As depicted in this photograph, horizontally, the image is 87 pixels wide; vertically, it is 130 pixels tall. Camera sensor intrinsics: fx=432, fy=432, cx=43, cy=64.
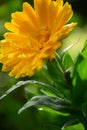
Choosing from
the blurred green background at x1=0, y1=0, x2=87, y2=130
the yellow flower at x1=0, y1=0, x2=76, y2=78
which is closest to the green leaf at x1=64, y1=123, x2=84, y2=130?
the blurred green background at x1=0, y1=0, x2=87, y2=130

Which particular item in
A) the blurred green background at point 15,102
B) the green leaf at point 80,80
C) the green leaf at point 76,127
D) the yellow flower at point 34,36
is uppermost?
the yellow flower at point 34,36

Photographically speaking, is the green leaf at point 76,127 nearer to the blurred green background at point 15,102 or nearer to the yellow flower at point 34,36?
the blurred green background at point 15,102

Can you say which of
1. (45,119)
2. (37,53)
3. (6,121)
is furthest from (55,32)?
(6,121)

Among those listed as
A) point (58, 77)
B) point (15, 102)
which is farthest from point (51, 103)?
point (15, 102)

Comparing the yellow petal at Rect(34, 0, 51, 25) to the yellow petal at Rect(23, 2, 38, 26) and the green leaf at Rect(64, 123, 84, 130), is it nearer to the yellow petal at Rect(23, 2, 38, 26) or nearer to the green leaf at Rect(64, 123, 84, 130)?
the yellow petal at Rect(23, 2, 38, 26)

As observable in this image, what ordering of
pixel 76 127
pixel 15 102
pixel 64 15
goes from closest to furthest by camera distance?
pixel 64 15 < pixel 76 127 < pixel 15 102

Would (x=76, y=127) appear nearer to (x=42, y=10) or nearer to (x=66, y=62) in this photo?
(x=66, y=62)

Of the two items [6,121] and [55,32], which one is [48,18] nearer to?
[55,32]

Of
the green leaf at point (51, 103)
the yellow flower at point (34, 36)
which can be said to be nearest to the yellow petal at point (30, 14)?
the yellow flower at point (34, 36)
